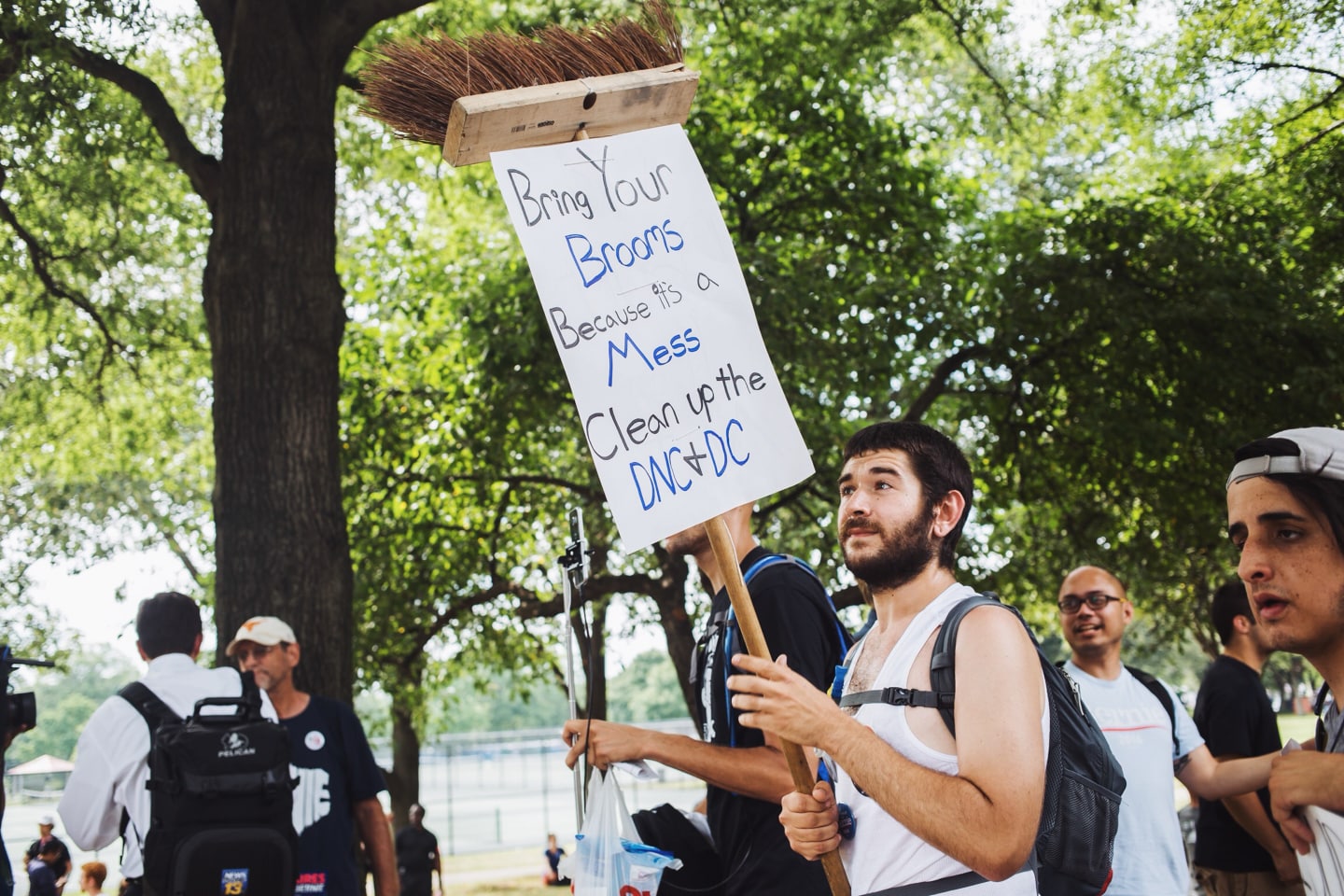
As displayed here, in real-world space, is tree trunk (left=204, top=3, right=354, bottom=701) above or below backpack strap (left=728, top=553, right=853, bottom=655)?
above

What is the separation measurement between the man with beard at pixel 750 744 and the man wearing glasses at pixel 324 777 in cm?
198

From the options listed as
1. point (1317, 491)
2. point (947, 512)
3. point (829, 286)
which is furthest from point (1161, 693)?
point (829, 286)

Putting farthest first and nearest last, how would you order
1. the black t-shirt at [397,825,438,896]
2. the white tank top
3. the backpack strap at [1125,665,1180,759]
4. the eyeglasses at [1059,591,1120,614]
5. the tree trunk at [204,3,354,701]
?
1. the black t-shirt at [397,825,438,896]
2. the tree trunk at [204,3,354,701]
3. the eyeglasses at [1059,591,1120,614]
4. the backpack strap at [1125,665,1180,759]
5. the white tank top

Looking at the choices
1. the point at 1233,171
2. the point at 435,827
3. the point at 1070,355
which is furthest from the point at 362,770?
the point at 435,827

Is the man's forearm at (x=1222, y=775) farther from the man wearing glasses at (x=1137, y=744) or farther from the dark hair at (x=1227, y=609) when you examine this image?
the dark hair at (x=1227, y=609)

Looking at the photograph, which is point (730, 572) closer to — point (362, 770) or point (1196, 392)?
point (362, 770)

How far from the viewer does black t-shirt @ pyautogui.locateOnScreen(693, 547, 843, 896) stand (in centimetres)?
332

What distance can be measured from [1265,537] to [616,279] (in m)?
1.45

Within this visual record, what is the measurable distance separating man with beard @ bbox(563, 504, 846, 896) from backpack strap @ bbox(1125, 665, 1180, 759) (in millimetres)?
1923

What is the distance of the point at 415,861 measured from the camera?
1598cm

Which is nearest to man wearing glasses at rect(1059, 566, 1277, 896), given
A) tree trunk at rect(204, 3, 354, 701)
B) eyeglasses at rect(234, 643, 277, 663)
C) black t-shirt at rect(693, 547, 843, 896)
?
black t-shirt at rect(693, 547, 843, 896)

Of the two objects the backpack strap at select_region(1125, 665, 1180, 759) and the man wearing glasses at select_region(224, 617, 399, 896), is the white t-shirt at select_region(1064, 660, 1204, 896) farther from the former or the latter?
A: the man wearing glasses at select_region(224, 617, 399, 896)

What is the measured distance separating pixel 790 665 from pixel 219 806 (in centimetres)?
203

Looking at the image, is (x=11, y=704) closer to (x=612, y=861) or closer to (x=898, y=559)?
(x=612, y=861)
